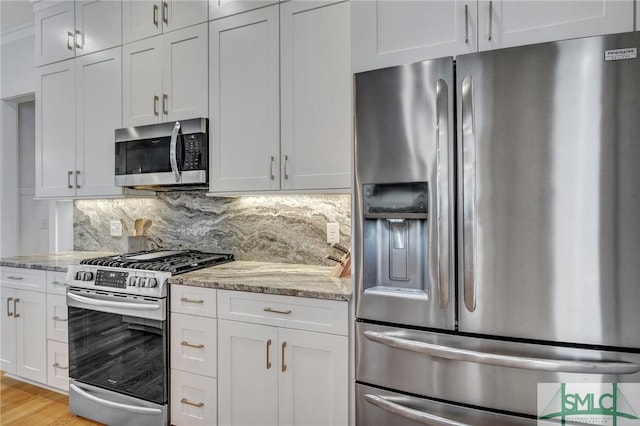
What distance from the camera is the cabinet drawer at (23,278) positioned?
2.53m

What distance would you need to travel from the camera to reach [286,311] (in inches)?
68.4

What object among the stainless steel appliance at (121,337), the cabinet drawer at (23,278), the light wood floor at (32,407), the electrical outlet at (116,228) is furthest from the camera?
the electrical outlet at (116,228)

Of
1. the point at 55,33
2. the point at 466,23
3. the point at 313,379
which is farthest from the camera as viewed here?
the point at 55,33

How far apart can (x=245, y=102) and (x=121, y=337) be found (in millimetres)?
1552

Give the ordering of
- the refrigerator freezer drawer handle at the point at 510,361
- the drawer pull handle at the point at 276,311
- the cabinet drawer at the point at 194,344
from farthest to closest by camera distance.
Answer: the cabinet drawer at the point at 194,344
the drawer pull handle at the point at 276,311
the refrigerator freezer drawer handle at the point at 510,361

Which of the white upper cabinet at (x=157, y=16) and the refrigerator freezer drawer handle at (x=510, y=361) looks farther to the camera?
the white upper cabinet at (x=157, y=16)

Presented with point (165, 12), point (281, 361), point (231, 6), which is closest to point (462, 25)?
point (231, 6)

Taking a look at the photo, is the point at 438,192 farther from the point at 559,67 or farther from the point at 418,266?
the point at 559,67

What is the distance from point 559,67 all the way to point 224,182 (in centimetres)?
175

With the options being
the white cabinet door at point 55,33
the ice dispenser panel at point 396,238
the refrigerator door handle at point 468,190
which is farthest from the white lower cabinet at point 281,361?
the white cabinet door at point 55,33

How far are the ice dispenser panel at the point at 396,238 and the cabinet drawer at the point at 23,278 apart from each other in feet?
7.65

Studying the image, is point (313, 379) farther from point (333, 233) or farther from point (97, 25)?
point (97, 25)

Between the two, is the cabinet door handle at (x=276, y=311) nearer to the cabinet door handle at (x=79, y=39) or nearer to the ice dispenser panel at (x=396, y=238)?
the ice dispenser panel at (x=396, y=238)

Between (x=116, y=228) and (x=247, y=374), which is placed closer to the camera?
(x=247, y=374)
